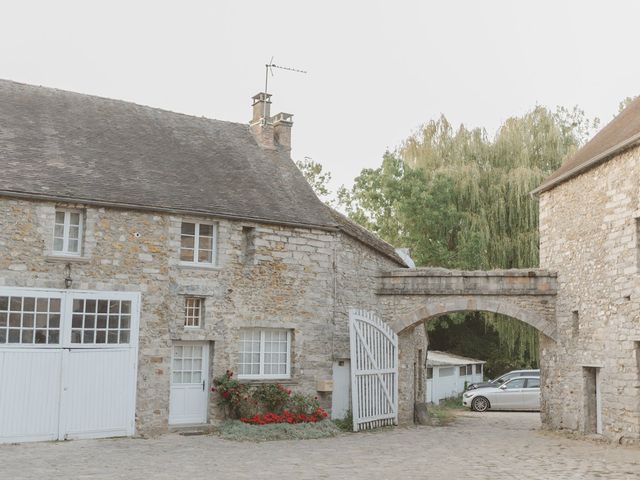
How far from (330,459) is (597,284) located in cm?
619

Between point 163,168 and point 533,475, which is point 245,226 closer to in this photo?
point 163,168

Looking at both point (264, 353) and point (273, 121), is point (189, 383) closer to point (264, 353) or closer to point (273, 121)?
point (264, 353)

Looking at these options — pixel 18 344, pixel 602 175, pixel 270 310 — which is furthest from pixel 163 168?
pixel 602 175

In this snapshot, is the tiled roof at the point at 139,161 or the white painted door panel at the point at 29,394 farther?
the tiled roof at the point at 139,161

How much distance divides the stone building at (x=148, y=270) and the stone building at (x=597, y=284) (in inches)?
158

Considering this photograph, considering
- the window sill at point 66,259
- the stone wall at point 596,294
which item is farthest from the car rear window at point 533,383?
the window sill at point 66,259

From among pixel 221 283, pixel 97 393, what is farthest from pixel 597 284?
pixel 97 393

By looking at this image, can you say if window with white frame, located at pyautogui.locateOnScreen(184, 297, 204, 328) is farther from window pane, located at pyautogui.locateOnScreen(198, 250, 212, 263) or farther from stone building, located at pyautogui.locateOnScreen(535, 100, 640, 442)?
stone building, located at pyautogui.locateOnScreen(535, 100, 640, 442)

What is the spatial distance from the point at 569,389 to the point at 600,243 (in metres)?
3.12

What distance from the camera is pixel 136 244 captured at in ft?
44.4

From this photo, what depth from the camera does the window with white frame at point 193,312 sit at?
14.1m

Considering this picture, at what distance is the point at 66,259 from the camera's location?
12734 mm

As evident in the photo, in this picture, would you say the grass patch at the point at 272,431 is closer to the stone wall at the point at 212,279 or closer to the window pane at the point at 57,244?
the stone wall at the point at 212,279

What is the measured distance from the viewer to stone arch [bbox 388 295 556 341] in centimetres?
1549
